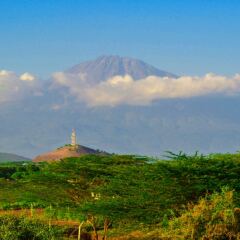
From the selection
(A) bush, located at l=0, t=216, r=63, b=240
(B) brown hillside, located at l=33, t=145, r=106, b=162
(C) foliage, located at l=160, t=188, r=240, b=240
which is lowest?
(A) bush, located at l=0, t=216, r=63, b=240

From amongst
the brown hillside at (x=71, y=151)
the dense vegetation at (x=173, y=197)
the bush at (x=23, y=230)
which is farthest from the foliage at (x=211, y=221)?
the brown hillside at (x=71, y=151)

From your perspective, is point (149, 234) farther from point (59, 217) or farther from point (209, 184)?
point (59, 217)

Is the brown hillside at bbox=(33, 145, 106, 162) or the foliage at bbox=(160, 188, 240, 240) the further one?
the brown hillside at bbox=(33, 145, 106, 162)

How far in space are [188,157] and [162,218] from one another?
2.92 m

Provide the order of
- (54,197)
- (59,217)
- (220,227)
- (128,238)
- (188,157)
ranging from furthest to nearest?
(59,217) → (54,197) → (128,238) → (188,157) → (220,227)

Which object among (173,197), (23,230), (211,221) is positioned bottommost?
(23,230)

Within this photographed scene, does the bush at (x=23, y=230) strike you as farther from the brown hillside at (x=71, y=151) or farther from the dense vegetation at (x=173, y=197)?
the brown hillside at (x=71, y=151)

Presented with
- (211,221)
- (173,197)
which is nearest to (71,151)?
(173,197)

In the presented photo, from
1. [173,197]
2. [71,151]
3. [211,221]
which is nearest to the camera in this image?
[211,221]

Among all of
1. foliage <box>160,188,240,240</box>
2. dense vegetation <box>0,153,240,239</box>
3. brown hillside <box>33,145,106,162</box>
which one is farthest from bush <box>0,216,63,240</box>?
brown hillside <box>33,145,106,162</box>

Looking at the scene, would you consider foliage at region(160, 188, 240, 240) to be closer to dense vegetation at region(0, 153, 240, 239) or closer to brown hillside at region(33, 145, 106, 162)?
dense vegetation at region(0, 153, 240, 239)

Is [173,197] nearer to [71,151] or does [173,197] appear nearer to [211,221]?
[211,221]

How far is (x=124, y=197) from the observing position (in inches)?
1108

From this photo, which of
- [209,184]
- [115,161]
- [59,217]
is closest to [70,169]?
[115,161]
